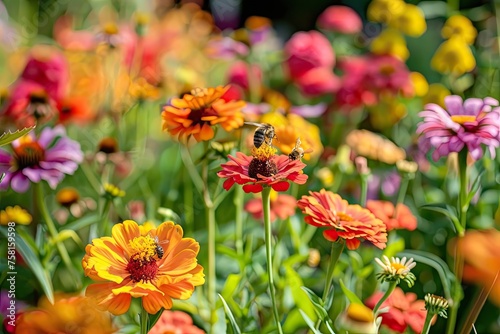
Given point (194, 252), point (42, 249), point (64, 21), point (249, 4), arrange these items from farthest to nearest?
point (249, 4) → point (64, 21) → point (42, 249) → point (194, 252)

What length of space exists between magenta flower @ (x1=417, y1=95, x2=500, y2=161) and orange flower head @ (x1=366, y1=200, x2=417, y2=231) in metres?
0.08

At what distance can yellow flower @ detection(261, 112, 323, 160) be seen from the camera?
67cm

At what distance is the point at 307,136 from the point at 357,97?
0.38 meters

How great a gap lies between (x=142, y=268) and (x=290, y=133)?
0.27m

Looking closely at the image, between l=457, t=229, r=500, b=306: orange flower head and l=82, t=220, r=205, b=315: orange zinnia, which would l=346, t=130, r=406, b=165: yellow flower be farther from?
l=82, t=220, r=205, b=315: orange zinnia

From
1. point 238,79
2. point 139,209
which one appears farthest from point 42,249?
point 238,79

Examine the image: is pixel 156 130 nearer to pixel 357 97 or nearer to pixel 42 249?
pixel 357 97

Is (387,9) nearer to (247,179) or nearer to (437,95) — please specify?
(437,95)

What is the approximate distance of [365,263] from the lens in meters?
0.76

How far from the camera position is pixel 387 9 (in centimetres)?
113

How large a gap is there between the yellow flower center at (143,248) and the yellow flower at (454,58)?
27.6 inches

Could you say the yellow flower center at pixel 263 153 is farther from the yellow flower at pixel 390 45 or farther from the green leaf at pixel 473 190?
the yellow flower at pixel 390 45

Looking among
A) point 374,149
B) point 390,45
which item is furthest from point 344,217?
point 390,45

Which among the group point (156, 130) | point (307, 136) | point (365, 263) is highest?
point (307, 136)
